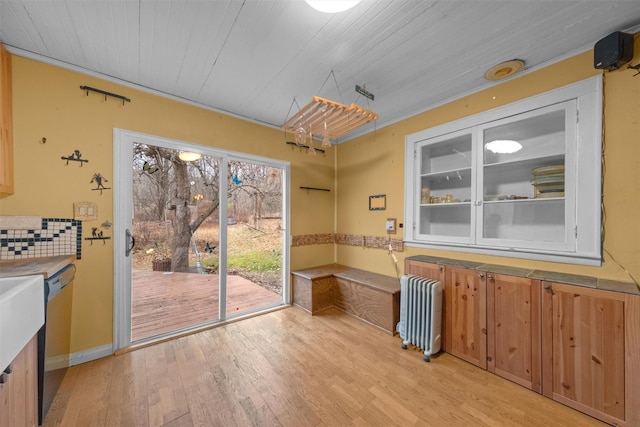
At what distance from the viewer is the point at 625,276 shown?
5.13ft

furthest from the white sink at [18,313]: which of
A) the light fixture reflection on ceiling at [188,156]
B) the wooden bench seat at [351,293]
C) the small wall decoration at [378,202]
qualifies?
the small wall decoration at [378,202]

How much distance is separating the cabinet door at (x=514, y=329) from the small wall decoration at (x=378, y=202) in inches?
56.5

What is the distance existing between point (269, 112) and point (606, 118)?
9.56ft

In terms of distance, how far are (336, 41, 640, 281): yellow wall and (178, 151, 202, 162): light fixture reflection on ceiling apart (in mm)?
2125

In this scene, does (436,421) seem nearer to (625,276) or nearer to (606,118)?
(625,276)

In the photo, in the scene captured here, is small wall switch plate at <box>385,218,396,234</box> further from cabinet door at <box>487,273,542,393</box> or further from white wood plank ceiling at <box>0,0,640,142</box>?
white wood plank ceiling at <box>0,0,640,142</box>

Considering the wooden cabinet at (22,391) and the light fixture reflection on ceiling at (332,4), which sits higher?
the light fixture reflection on ceiling at (332,4)

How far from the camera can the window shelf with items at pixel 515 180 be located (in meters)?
1.70

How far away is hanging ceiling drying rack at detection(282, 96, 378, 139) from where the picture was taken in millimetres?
1939

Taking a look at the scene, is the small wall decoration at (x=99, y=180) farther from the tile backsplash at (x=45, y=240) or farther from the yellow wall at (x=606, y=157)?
the yellow wall at (x=606, y=157)

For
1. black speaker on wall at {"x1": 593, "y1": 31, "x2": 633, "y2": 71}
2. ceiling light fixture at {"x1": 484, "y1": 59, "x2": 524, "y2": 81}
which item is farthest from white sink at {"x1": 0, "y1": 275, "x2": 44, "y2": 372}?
black speaker on wall at {"x1": 593, "y1": 31, "x2": 633, "y2": 71}

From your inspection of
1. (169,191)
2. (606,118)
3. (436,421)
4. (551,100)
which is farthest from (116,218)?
(606,118)

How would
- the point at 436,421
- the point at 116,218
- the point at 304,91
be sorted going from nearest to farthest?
1. the point at 436,421
2. the point at 116,218
3. the point at 304,91

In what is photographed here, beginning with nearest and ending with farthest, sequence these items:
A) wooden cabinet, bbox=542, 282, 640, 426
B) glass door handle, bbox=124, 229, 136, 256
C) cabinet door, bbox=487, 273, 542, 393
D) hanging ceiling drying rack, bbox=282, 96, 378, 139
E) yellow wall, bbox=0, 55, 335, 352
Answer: wooden cabinet, bbox=542, 282, 640, 426
cabinet door, bbox=487, 273, 542, 393
yellow wall, bbox=0, 55, 335, 352
hanging ceiling drying rack, bbox=282, 96, 378, 139
glass door handle, bbox=124, 229, 136, 256
